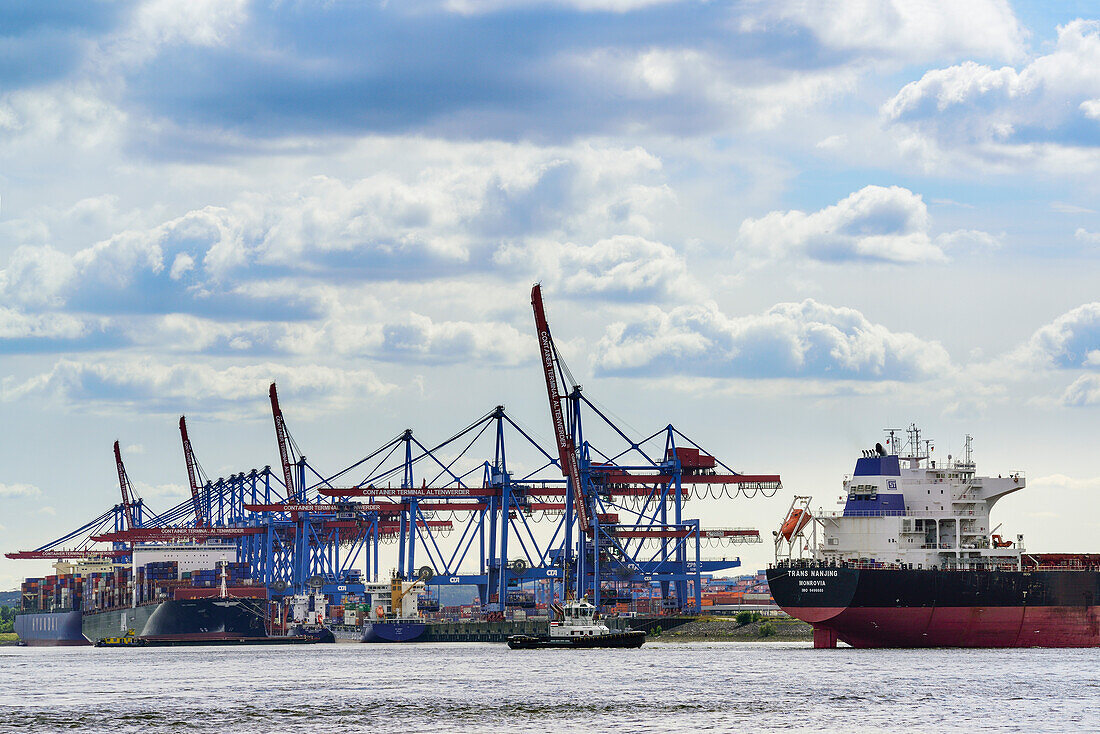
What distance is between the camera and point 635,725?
61.6 m

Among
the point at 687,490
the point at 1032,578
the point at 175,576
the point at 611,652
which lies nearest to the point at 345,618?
the point at 175,576

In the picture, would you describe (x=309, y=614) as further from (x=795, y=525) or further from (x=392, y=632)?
(x=795, y=525)

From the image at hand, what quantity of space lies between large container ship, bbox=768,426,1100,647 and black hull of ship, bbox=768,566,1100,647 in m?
0.06

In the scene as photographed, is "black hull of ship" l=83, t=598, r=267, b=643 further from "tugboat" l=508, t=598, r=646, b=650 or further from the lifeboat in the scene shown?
the lifeboat

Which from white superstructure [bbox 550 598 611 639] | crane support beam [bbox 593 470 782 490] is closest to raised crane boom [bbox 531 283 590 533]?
crane support beam [bbox 593 470 782 490]

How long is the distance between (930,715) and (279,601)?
5217 inches

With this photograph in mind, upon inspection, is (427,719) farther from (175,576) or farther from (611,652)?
(175,576)

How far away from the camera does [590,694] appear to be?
74312 millimetres

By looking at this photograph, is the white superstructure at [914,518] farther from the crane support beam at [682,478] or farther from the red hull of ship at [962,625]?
the crane support beam at [682,478]

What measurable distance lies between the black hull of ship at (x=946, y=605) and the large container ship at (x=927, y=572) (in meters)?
0.06

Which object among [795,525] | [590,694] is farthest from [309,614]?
[590,694]

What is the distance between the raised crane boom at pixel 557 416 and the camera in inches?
6043

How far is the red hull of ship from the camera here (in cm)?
9875

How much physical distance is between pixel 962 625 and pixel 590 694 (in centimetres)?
3369
